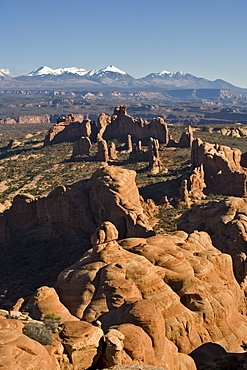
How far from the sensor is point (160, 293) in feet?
114

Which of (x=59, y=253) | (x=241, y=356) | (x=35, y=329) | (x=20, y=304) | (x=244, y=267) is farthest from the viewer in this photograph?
(x=59, y=253)

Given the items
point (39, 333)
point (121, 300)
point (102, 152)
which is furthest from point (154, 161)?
point (39, 333)

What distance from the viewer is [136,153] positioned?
11262cm

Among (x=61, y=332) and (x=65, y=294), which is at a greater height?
(x=61, y=332)

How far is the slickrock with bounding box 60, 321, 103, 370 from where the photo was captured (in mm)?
25391

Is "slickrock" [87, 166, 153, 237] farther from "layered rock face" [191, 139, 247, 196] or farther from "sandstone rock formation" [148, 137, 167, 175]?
"sandstone rock formation" [148, 137, 167, 175]

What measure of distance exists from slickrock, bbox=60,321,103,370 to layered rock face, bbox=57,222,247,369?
1.97 metres

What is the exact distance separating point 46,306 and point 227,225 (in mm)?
23509

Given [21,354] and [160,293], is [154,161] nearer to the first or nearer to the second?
[160,293]

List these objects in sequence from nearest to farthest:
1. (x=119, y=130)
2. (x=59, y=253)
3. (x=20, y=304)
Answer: (x=20, y=304)
(x=59, y=253)
(x=119, y=130)

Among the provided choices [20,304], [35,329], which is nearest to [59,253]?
[20,304]

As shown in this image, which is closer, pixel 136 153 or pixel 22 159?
pixel 136 153

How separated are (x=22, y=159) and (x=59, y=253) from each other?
291 ft

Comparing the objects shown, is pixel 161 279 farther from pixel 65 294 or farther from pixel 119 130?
pixel 119 130
